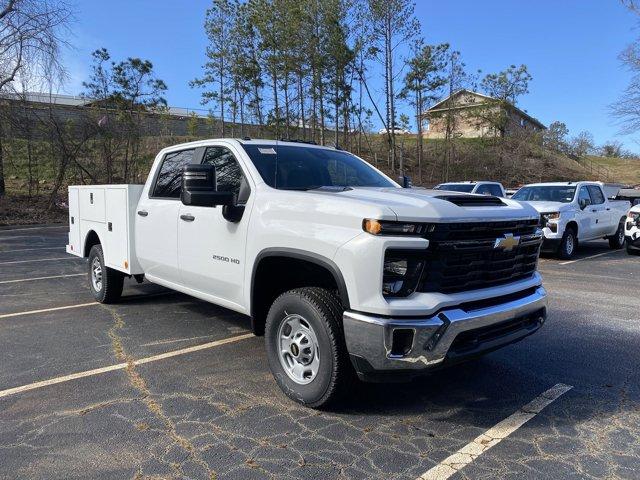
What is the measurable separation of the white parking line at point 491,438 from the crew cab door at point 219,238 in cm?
210

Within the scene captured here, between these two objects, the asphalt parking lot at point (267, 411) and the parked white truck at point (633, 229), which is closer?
the asphalt parking lot at point (267, 411)

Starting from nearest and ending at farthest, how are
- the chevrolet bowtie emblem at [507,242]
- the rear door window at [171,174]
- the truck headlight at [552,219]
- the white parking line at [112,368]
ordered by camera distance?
the chevrolet bowtie emblem at [507,242], the white parking line at [112,368], the rear door window at [171,174], the truck headlight at [552,219]

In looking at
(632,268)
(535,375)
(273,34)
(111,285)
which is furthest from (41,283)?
(273,34)

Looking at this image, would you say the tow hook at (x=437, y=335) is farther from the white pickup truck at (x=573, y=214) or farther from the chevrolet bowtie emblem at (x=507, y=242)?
the white pickup truck at (x=573, y=214)

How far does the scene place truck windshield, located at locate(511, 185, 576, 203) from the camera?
12.8 metres

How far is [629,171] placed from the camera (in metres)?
63.0

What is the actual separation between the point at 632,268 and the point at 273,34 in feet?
74.1

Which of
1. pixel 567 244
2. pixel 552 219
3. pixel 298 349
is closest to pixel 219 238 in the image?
pixel 298 349

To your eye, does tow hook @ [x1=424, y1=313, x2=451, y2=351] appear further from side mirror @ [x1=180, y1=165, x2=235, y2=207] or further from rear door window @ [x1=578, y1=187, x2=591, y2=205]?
rear door window @ [x1=578, y1=187, x2=591, y2=205]

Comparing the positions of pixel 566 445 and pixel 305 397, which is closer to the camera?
pixel 566 445

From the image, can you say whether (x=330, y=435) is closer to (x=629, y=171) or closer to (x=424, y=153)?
(x=424, y=153)

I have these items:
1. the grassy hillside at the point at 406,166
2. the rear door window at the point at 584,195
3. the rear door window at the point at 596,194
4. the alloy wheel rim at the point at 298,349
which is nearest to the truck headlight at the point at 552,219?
the rear door window at the point at 584,195

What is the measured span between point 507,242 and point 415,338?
1.10 meters

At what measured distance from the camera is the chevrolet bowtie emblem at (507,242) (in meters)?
3.66
